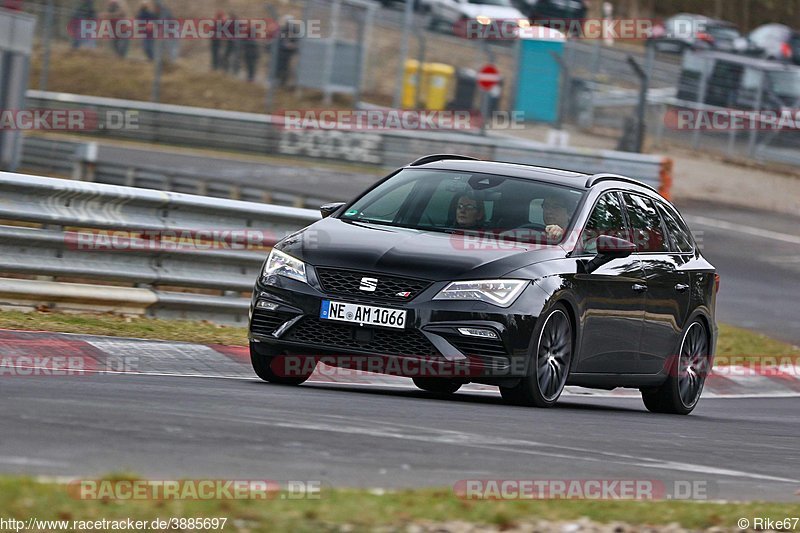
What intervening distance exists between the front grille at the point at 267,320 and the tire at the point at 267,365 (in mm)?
124

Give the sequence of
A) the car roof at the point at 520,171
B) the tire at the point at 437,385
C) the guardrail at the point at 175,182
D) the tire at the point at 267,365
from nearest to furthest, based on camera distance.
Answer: the tire at the point at 267,365
the car roof at the point at 520,171
the tire at the point at 437,385
the guardrail at the point at 175,182

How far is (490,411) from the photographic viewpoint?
9.14m

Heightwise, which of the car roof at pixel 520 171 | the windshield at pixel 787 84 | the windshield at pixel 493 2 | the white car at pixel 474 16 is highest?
the windshield at pixel 493 2

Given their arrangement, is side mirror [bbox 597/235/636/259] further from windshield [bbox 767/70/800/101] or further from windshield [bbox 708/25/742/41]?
windshield [bbox 708/25/742/41]

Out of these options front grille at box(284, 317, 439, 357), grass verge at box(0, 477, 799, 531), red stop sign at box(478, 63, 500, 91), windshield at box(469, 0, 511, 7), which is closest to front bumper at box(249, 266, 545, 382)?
front grille at box(284, 317, 439, 357)

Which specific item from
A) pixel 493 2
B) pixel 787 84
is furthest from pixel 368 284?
pixel 493 2

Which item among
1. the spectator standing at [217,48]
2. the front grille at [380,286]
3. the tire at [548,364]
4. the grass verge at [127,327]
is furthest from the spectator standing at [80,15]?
the front grille at [380,286]

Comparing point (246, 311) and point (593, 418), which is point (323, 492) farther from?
point (246, 311)

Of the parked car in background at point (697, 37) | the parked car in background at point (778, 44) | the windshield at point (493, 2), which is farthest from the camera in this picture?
the parked car in background at point (697, 37)

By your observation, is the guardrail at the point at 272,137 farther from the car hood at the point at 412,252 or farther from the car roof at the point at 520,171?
the car hood at the point at 412,252

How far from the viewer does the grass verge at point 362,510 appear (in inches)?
200

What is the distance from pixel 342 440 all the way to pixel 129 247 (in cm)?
584

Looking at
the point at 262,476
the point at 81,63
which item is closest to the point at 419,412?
the point at 262,476

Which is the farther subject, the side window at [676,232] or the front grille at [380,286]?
the side window at [676,232]
